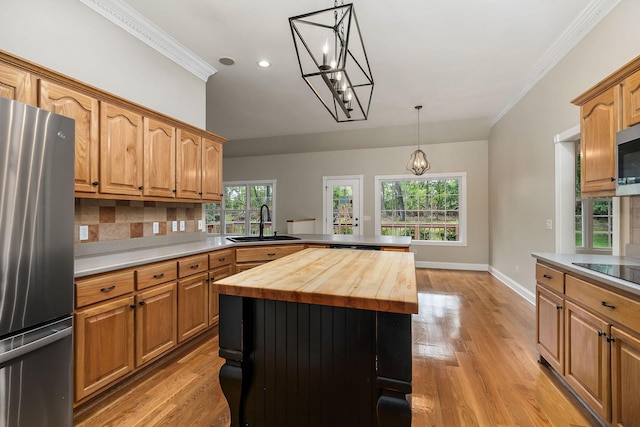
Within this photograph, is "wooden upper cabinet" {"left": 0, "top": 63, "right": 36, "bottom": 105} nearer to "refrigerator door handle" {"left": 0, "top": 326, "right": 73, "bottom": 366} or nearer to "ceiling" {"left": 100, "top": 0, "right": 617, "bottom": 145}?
"ceiling" {"left": 100, "top": 0, "right": 617, "bottom": 145}

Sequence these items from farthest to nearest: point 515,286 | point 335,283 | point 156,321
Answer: point 515,286 → point 156,321 → point 335,283

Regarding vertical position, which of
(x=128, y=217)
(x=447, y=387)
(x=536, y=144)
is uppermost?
(x=536, y=144)

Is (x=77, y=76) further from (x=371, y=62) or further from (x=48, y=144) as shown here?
(x=371, y=62)

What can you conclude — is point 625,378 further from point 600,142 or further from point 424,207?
point 424,207

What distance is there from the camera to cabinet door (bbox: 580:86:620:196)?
1906 millimetres

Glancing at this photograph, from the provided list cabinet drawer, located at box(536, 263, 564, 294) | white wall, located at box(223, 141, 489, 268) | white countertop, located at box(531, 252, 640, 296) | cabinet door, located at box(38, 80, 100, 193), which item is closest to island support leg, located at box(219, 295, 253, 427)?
cabinet door, located at box(38, 80, 100, 193)

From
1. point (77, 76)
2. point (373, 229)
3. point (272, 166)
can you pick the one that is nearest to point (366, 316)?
point (77, 76)

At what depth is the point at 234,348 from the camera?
137 centimetres

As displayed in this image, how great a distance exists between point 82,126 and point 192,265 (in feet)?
4.33

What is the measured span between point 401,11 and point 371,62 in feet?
3.02

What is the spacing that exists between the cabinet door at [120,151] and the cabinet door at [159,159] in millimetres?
65

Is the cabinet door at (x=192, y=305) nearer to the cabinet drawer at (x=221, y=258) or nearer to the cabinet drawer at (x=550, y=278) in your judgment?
the cabinet drawer at (x=221, y=258)

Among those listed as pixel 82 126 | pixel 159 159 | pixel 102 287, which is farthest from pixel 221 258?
pixel 82 126

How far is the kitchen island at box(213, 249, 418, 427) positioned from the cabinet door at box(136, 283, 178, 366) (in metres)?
1.07
